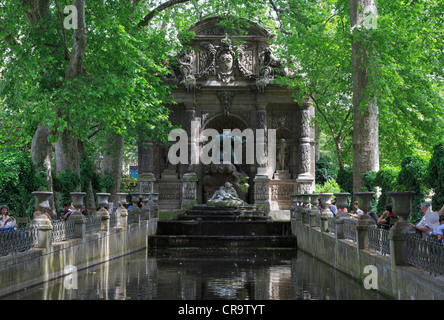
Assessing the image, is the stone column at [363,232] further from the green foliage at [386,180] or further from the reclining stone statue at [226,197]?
the reclining stone statue at [226,197]

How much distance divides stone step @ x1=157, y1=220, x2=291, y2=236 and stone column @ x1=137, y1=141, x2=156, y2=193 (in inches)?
217

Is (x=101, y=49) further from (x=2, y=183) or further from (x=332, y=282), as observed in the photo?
(x=332, y=282)

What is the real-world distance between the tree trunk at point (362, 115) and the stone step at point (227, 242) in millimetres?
3282

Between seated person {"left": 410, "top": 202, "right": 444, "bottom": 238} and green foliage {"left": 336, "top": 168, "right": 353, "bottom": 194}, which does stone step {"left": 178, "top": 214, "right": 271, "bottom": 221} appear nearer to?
green foliage {"left": 336, "top": 168, "right": 353, "bottom": 194}

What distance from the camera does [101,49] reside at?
20469 mm

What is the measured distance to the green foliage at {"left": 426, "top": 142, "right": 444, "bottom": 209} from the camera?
12.9 m

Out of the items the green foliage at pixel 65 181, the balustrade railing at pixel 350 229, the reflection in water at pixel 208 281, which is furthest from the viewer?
the green foliage at pixel 65 181

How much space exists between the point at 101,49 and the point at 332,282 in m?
12.4

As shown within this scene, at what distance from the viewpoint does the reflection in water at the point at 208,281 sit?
10.3 metres

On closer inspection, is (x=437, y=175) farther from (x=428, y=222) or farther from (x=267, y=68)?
(x=267, y=68)

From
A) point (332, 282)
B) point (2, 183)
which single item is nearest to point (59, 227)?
point (2, 183)

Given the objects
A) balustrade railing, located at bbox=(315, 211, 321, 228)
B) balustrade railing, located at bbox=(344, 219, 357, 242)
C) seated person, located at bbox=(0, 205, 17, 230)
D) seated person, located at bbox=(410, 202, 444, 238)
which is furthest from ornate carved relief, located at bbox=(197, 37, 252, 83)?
seated person, located at bbox=(410, 202, 444, 238)

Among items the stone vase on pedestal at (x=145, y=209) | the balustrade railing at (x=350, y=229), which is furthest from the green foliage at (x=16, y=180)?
the balustrade railing at (x=350, y=229)

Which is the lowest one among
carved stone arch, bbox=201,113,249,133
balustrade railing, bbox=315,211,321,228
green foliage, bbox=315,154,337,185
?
balustrade railing, bbox=315,211,321,228
